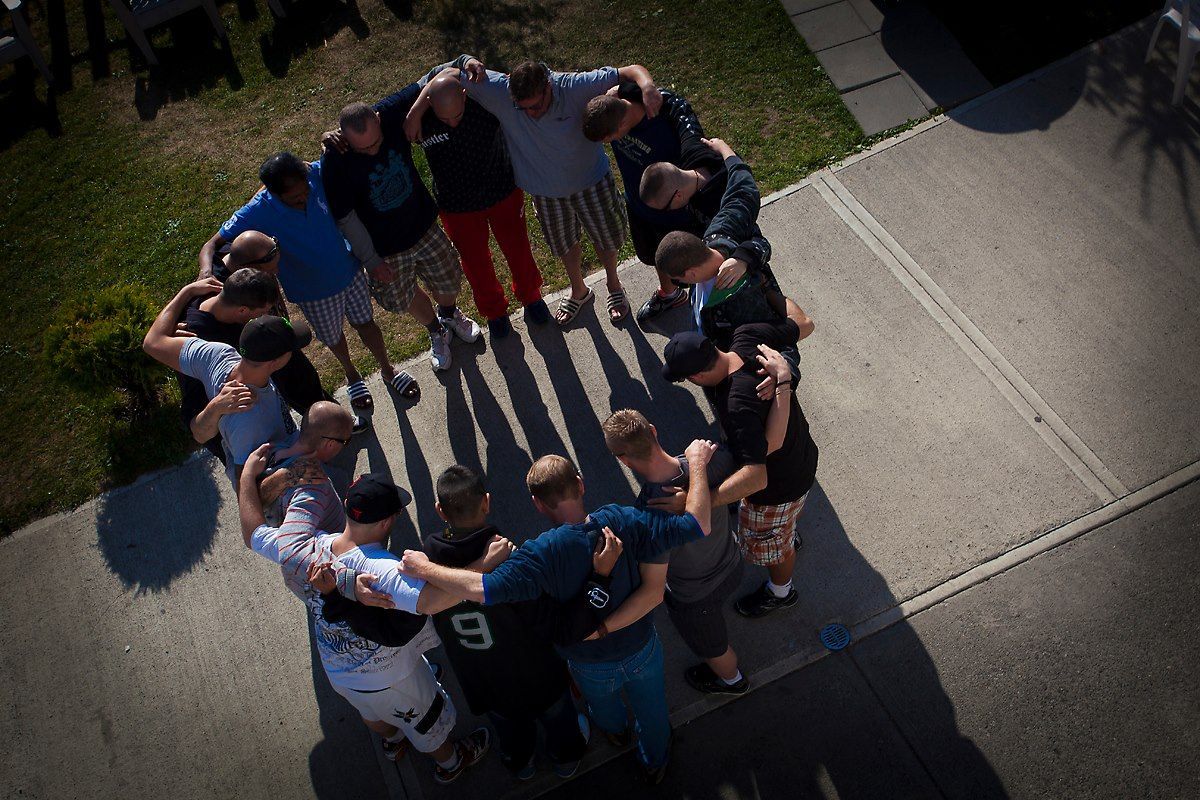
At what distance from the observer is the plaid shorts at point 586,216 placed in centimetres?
604

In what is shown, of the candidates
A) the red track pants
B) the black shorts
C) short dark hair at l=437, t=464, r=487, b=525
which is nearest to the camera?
short dark hair at l=437, t=464, r=487, b=525

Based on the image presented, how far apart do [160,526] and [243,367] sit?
90.3 inches

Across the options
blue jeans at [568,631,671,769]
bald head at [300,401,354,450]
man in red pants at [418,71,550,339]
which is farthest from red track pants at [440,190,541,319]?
blue jeans at [568,631,671,769]

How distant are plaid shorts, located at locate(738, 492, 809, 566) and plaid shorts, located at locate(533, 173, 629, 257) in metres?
2.50

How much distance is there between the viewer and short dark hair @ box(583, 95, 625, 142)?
205 inches

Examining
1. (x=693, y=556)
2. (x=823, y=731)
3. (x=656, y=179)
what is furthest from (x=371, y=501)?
(x=823, y=731)

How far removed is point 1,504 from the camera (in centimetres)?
646

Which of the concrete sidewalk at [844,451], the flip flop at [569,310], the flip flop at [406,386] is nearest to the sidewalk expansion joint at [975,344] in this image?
the concrete sidewalk at [844,451]

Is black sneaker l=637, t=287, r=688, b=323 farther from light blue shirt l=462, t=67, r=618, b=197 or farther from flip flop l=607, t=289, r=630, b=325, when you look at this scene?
light blue shirt l=462, t=67, r=618, b=197

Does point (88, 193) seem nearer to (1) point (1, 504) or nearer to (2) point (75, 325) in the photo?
(2) point (75, 325)

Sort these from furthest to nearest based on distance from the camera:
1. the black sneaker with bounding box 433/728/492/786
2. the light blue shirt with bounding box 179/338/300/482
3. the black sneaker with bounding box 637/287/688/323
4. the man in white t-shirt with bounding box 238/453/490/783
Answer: the black sneaker with bounding box 637/287/688/323 < the black sneaker with bounding box 433/728/492/786 < the light blue shirt with bounding box 179/338/300/482 < the man in white t-shirt with bounding box 238/453/490/783

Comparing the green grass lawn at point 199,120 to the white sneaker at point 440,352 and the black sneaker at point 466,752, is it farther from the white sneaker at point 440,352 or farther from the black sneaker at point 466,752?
the black sneaker at point 466,752

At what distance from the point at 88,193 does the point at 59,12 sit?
3951 mm

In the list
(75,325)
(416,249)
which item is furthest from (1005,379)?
(75,325)
